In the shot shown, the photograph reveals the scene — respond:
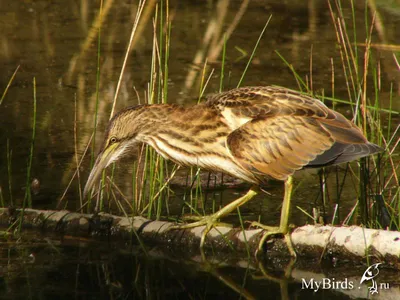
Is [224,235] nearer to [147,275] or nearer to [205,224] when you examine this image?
[205,224]

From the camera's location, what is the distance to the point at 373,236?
193 inches

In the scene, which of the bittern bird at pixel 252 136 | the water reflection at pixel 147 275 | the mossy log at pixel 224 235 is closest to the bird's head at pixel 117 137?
the bittern bird at pixel 252 136

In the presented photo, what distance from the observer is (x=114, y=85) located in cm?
877

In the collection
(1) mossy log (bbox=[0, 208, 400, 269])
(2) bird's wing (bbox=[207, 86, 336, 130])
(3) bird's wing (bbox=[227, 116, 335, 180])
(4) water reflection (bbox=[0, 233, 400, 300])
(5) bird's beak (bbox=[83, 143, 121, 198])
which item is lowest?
(4) water reflection (bbox=[0, 233, 400, 300])

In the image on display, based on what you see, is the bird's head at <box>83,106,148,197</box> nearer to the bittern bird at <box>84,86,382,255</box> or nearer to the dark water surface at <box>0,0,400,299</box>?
the bittern bird at <box>84,86,382,255</box>

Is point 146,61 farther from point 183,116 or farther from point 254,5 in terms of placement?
point 183,116

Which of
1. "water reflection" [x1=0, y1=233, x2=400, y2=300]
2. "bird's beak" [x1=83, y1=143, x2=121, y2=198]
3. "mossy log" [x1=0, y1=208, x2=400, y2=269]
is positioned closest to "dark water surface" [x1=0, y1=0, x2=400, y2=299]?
"water reflection" [x1=0, y1=233, x2=400, y2=300]

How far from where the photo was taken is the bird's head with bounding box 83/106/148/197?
5.53m

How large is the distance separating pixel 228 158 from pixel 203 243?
51 centimetres

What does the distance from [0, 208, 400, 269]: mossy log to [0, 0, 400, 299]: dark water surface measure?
0.40 ft

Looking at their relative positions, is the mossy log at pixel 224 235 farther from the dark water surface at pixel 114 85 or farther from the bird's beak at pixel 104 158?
the bird's beak at pixel 104 158

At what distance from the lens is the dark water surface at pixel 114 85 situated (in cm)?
513

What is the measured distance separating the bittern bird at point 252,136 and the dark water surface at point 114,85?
33 cm

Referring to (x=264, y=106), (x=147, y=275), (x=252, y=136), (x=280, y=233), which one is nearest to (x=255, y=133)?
(x=252, y=136)
